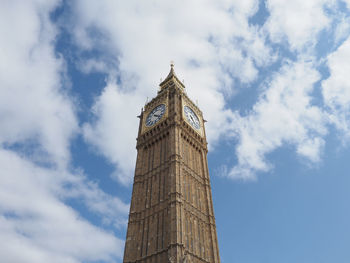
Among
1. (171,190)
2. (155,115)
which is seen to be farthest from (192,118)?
(171,190)

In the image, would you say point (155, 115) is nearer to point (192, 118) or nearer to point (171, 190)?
point (192, 118)

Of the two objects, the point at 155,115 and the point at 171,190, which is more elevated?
the point at 155,115

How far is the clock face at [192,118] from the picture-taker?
5700 centimetres

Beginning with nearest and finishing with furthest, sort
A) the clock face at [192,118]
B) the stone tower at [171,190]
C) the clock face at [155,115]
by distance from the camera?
the stone tower at [171,190], the clock face at [155,115], the clock face at [192,118]

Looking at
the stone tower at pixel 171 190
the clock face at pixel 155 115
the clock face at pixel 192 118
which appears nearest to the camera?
the stone tower at pixel 171 190

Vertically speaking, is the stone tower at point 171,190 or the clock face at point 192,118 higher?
the clock face at point 192,118

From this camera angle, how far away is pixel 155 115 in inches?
2277

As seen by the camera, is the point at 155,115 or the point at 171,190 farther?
the point at 155,115

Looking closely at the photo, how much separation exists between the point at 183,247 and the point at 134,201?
13805 millimetres

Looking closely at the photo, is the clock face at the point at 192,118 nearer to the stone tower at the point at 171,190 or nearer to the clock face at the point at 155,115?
the stone tower at the point at 171,190

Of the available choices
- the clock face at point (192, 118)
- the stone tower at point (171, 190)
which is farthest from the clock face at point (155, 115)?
the clock face at point (192, 118)

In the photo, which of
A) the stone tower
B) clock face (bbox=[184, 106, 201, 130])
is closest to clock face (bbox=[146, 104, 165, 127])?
the stone tower

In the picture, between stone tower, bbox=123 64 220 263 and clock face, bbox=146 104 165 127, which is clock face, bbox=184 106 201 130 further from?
clock face, bbox=146 104 165 127

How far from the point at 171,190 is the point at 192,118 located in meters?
20.0
